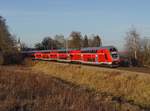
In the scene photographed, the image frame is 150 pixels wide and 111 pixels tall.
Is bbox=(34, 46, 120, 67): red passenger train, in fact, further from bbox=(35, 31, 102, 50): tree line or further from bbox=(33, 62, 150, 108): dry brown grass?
bbox=(35, 31, 102, 50): tree line

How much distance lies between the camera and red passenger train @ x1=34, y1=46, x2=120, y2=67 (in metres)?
53.1

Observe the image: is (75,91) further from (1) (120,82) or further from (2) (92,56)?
(2) (92,56)

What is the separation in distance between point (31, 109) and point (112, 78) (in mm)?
25276

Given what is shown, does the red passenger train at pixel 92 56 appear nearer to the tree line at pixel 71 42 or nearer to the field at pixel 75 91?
the field at pixel 75 91

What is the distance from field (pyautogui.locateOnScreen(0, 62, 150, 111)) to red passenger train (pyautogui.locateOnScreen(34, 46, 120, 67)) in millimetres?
5480

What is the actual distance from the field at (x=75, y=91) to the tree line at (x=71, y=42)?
79930mm

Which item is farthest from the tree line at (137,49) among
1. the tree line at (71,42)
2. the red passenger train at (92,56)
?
the tree line at (71,42)

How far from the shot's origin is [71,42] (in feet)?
483

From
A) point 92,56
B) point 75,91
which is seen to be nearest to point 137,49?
point 92,56

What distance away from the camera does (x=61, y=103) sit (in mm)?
13883

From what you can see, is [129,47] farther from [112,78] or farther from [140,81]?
[140,81]

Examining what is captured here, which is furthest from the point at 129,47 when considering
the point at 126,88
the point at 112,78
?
the point at 126,88

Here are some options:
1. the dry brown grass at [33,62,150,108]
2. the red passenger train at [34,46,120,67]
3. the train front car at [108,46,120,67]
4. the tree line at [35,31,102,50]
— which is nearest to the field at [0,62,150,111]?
the dry brown grass at [33,62,150,108]

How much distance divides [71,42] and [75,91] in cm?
12682
